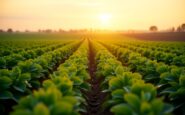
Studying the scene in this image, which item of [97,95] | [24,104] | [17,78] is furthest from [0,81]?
[97,95]

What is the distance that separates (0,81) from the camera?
538cm

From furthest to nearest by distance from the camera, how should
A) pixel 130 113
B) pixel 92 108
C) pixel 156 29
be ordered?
pixel 156 29, pixel 92 108, pixel 130 113

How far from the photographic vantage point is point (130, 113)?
3.70 meters

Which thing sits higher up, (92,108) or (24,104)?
(24,104)

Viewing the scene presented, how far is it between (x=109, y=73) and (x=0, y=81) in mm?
3323

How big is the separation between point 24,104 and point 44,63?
6.30m

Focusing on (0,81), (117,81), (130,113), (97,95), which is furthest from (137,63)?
(130,113)

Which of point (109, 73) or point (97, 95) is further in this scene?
point (97, 95)

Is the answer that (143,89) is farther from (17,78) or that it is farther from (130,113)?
(17,78)

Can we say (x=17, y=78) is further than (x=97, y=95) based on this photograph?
No

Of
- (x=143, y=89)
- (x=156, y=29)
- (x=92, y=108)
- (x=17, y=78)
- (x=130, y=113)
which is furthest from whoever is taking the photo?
(x=156, y=29)

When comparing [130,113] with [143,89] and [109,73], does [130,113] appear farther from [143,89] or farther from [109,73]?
[109,73]

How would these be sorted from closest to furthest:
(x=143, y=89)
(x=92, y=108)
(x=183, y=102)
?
(x=143, y=89) → (x=183, y=102) → (x=92, y=108)

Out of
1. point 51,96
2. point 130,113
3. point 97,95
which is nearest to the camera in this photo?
point 51,96
